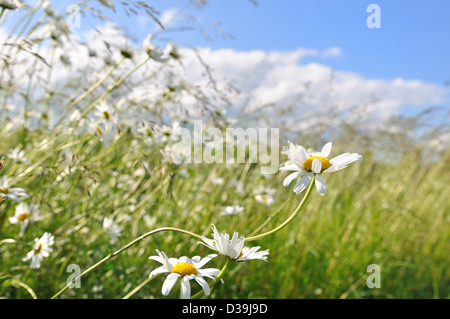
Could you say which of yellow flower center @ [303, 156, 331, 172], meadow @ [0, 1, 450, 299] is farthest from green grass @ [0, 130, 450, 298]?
yellow flower center @ [303, 156, 331, 172]

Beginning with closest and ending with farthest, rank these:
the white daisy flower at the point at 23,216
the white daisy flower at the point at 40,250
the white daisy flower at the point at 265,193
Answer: the white daisy flower at the point at 40,250
the white daisy flower at the point at 23,216
the white daisy flower at the point at 265,193

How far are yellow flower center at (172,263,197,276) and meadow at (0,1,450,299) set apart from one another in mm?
82

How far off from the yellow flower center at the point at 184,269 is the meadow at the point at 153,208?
0.27ft

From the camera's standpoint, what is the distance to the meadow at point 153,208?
1188mm

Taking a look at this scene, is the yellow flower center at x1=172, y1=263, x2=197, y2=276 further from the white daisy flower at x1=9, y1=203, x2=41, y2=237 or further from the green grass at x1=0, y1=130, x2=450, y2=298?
the white daisy flower at x1=9, y1=203, x2=41, y2=237

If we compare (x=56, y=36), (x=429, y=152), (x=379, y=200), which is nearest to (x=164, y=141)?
(x=56, y=36)

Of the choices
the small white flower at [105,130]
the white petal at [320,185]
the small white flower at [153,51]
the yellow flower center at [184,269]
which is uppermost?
the small white flower at [153,51]

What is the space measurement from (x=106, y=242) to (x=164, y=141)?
39 centimetres

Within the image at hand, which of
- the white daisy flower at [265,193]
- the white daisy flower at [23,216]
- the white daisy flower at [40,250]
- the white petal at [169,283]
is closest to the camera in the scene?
the white petal at [169,283]

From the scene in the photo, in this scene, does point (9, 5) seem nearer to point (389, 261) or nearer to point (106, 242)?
point (106, 242)

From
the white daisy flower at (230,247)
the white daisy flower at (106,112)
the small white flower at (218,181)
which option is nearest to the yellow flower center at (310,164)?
the white daisy flower at (230,247)

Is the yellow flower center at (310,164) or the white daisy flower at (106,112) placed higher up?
the white daisy flower at (106,112)

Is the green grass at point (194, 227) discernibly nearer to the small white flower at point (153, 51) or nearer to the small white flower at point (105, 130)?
the small white flower at point (105, 130)

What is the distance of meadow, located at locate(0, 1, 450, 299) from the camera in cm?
119
